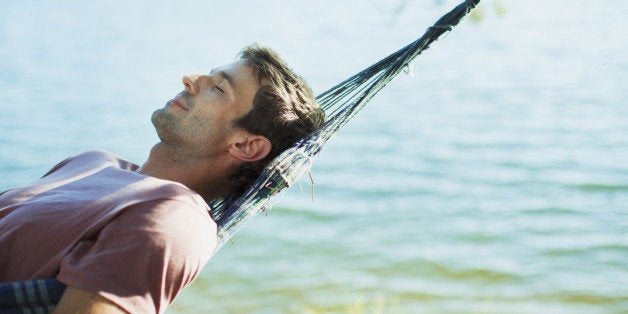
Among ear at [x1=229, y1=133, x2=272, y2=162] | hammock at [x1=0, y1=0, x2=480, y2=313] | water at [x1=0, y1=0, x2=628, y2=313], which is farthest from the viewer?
water at [x1=0, y1=0, x2=628, y2=313]

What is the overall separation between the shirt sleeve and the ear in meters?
0.58

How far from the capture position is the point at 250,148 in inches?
97.5

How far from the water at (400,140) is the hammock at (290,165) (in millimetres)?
222

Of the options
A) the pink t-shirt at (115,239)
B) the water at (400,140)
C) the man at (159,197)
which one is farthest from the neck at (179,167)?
the water at (400,140)

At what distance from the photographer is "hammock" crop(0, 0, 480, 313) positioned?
1.82m

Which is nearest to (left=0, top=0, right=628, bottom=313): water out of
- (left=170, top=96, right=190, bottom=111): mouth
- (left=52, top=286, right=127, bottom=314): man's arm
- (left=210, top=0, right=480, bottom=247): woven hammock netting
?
(left=210, top=0, right=480, bottom=247): woven hammock netting

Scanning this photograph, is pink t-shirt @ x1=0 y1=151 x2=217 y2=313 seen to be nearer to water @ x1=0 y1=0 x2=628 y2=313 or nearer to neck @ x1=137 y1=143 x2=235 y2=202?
neck @ x1=137 y1=143 x2=235 y2=202

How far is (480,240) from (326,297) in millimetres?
1081

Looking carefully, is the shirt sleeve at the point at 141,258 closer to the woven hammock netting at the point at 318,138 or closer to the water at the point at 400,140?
the woven hammock netting at the point at 318,138

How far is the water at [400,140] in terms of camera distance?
4.66 m

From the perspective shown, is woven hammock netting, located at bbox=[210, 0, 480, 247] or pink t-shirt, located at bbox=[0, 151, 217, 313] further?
woven hammock netting, located at bbox=[210, 0, 480, 247]

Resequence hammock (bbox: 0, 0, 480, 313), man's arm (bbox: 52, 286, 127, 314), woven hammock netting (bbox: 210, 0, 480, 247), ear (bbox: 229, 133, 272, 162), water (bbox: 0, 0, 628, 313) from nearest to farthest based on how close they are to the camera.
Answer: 1. man's arm (bbox: 52, 286, 127, 314)
2. hammock (bbox: 0, 0, 480, 313)
3. woven hammock netting (bbox: 210, 0, 480, 247)
4. ear (bbox: 229, 133, 272, 162)
5. water (bbox: 0, 0, 628, 313)

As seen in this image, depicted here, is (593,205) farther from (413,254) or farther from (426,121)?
(426,121)

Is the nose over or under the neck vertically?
over
